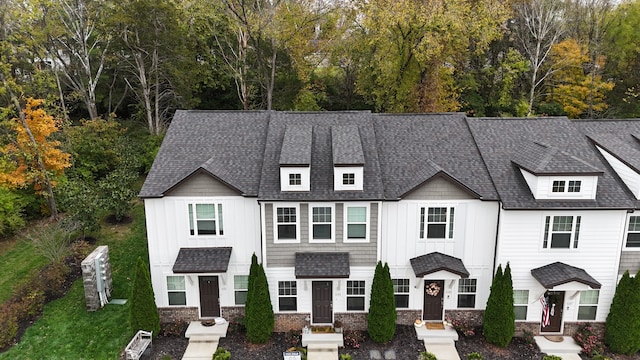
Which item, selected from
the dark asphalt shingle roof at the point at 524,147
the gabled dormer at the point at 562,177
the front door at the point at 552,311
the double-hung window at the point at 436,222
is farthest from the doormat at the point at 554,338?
the gabled dormer at the point at 562,177

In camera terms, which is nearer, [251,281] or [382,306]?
[382,306]

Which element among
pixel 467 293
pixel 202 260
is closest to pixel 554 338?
pixel 467 293

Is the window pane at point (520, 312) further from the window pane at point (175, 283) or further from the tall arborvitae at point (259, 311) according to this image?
the window pane at point (175, 283)

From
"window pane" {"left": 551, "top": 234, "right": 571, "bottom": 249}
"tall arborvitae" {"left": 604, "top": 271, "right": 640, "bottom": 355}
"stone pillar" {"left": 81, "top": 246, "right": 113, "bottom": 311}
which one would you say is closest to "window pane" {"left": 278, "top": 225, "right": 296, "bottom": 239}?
"stone pillar" {"left": 81, "top": 246, "right": 113, "bottom": 311}

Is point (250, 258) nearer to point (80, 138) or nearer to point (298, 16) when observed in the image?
point (80, 138)

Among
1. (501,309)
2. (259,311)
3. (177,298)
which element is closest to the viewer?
(501,309)

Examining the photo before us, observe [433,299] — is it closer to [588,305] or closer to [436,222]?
[436,222]

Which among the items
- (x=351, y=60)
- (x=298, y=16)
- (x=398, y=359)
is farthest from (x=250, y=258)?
(x=351, y=60)
